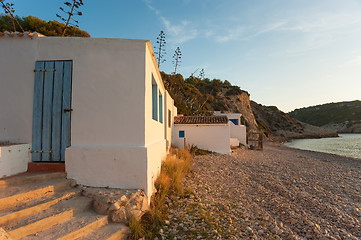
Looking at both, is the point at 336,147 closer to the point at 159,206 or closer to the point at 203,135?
the point at 203,135

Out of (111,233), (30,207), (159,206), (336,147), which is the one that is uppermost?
(30,207)

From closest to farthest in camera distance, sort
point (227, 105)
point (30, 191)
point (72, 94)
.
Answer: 1. point (30, 191)
2. point (72, 94)
3. point (227, 105)

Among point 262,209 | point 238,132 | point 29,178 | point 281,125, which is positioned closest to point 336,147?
point 238,132

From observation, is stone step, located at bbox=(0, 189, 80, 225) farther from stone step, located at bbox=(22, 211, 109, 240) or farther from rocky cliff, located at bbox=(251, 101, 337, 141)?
rocky cliff, located at bbox=(251, 101, 337, 141)

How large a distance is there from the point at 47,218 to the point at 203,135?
12.1m

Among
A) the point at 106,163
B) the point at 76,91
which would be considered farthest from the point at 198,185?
the point at 76,91

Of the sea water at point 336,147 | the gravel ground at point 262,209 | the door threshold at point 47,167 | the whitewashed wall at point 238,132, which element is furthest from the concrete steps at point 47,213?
the sea water at point 336,147

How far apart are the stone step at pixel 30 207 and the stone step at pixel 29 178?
0.61 metres

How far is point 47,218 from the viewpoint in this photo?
2.98 metres

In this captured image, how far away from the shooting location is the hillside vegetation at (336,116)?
7338 centimetres

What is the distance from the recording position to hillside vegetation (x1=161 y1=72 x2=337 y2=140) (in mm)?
25100

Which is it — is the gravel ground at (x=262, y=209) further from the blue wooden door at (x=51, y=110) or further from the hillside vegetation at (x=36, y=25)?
the hillside vegetation at (x=36, y=25)

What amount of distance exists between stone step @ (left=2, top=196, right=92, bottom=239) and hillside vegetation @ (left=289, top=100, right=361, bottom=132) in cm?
9298

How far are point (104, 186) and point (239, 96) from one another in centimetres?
3850
